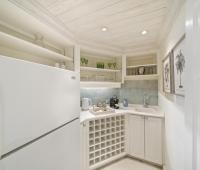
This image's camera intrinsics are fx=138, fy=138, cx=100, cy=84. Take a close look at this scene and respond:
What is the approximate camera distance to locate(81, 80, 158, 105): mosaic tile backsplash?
2869 mm

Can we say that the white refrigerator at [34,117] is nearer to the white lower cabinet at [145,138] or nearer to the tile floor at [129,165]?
the tile floor at [129,165]

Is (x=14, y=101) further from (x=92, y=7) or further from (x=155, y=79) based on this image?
(x=155, y=79)

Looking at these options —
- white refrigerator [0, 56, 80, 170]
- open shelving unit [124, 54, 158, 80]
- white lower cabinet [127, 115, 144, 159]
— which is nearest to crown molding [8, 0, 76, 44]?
white refrigerator [0, 56, 80, 170]

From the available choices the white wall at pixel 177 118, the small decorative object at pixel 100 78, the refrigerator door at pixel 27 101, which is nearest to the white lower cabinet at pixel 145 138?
the white wall at pixel 177 118

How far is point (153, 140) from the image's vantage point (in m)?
2.29

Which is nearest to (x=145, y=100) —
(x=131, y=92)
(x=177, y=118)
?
(x=131, y=92)

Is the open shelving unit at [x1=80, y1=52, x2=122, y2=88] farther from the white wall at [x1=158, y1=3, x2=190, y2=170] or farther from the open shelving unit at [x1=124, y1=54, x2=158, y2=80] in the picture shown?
the white wall at [x1=158, y1=3, x2=190, y2=170]

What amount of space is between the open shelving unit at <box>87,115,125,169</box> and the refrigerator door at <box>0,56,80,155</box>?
44.6 inches

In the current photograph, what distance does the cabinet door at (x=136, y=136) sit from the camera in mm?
2422

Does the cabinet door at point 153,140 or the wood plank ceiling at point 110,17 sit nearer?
the wood plank ceiling at point 110,17

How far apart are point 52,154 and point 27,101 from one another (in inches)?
18.9

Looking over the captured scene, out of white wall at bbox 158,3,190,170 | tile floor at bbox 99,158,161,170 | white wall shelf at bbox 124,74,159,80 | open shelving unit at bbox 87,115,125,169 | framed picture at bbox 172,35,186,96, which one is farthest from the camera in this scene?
white wall shelf at bbox 124,74,159,80

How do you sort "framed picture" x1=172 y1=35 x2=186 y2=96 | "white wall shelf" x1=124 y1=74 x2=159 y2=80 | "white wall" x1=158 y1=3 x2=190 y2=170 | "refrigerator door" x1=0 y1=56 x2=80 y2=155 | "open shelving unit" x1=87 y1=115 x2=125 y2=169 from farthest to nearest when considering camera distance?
1. "white wall shelf" x1=124 y1=74 x2=159 y2=80
2. "open shelving unit" x1=87 y1=115 x2=125 y2=169
3. "white wall" x1=158 y1=3 x2=190 y2=170
4. "framed picture" x1=172 y1=35 x2=186 y2=96
5. "refrigerator door" x1=0 y1=56 x2=80 y2=155

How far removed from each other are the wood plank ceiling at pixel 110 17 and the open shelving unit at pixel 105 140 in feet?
4.51
